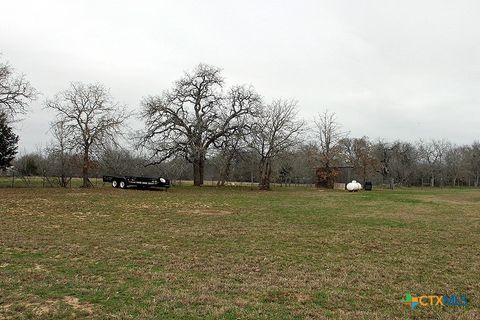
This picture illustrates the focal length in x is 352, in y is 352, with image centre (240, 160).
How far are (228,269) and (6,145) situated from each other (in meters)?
32.4

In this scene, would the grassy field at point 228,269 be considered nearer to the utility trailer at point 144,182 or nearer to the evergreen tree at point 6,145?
the utility trailer at point 144,182

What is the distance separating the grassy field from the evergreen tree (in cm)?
2174

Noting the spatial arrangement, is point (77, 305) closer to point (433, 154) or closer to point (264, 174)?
point (264, 174)

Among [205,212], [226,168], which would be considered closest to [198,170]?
[226,168]

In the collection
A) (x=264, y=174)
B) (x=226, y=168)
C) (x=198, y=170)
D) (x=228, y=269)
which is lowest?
(x=228, y=269)

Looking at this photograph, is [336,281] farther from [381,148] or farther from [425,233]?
[381,148]

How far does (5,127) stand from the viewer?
1206 inches

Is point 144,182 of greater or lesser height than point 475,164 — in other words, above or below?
below

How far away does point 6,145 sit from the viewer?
3145 cm

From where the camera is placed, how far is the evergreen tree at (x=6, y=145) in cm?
3079

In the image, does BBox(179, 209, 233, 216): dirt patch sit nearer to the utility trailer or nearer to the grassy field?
the grassy field

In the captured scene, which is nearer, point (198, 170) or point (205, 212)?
point (205, 212)

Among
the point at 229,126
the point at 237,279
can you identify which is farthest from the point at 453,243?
the point at 229,126

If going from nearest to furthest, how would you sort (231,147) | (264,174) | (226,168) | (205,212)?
(205,212) < (231,147) < (226,168) < (264,174)
